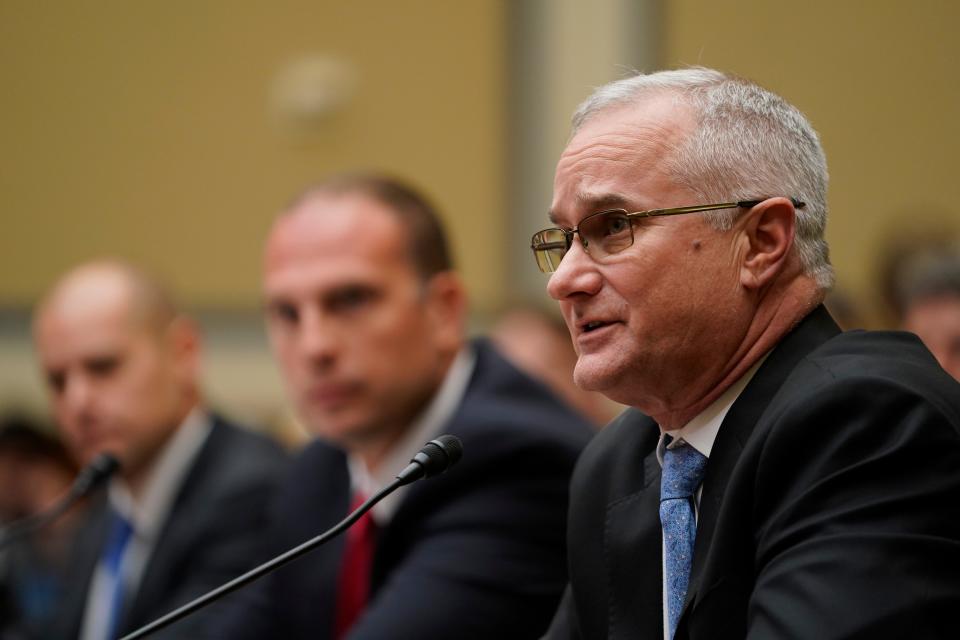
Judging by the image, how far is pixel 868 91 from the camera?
18.5ft

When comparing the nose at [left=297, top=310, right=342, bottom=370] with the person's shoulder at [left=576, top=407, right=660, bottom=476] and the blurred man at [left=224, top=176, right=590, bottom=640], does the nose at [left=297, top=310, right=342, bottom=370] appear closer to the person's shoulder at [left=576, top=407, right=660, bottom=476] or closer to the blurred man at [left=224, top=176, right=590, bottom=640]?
the blurred man at [left=224, top=176, right=590, bottom=640]

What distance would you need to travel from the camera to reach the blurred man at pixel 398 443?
7.86 ft

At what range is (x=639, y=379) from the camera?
1.61 meters

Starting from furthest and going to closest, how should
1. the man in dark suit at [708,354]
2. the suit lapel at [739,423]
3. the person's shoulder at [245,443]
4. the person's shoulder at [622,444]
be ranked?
1. the person's shoulder at [245,443]
2. the person's shoulder at [622,444]
3. the suit lapel at [739,423]
4. the man in dark suit at [708,354]

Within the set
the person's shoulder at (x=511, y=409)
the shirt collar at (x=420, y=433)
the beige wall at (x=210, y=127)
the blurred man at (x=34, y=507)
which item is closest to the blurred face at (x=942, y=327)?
the person's shoulder at (x=511, y=409)

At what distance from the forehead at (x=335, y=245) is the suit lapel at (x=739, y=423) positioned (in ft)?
4.24

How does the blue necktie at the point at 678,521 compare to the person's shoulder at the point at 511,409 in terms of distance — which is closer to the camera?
the blue necktie at the point at 678,521

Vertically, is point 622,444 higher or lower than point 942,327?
higher

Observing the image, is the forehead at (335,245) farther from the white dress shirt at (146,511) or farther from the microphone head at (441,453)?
the microphone head at (441,453)

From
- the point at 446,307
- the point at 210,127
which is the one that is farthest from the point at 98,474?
the point at 210,127

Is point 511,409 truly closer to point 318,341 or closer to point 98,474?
point 318,341

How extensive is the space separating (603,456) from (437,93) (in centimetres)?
446

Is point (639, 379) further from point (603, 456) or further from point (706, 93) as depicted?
point (706, 93)

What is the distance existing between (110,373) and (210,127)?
3.01m
